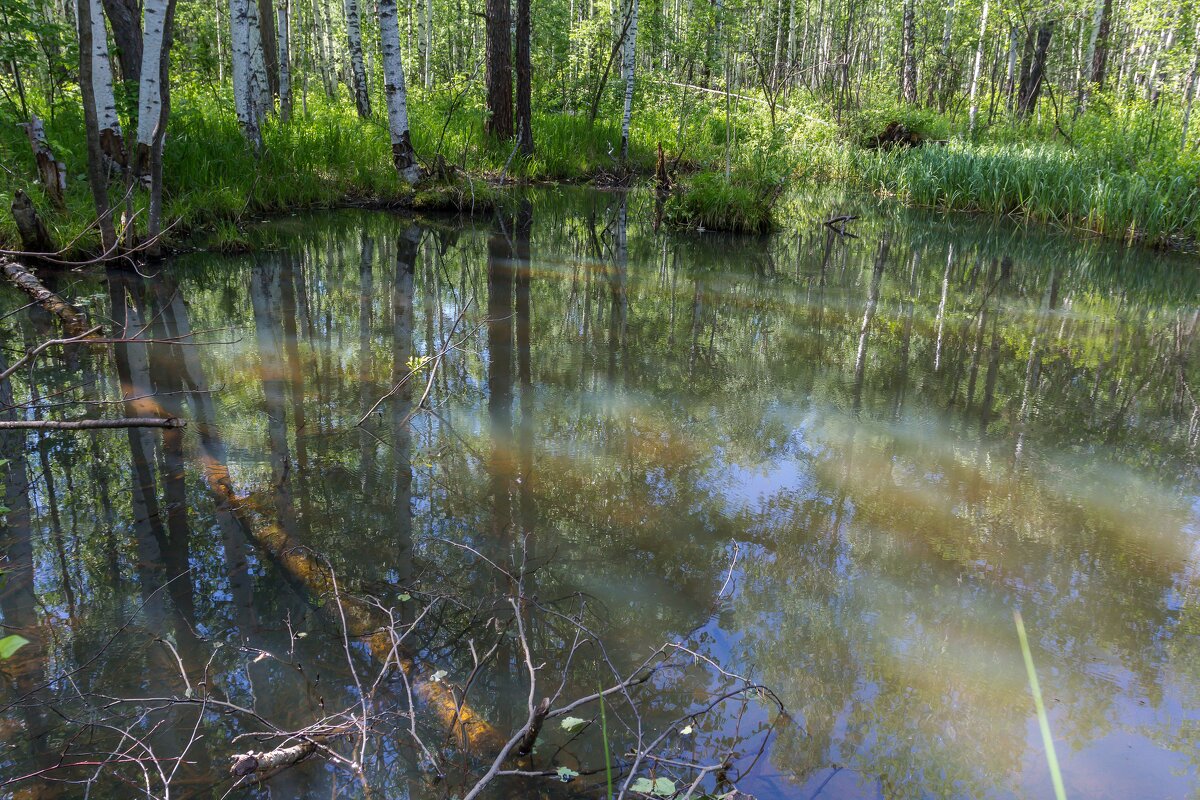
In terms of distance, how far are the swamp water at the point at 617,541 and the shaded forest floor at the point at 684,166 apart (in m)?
2.26

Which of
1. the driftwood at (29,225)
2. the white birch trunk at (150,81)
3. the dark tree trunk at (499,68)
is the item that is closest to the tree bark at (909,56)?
the dark tree trunk at (499,68)

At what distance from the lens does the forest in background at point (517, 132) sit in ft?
22.4

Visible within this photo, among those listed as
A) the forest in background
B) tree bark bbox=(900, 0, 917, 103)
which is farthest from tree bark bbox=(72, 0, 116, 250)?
tree bark bbox=(900, 0, 917, 103)

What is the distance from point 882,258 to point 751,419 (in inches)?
207

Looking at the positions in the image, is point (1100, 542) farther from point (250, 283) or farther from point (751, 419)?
point (250, 283)

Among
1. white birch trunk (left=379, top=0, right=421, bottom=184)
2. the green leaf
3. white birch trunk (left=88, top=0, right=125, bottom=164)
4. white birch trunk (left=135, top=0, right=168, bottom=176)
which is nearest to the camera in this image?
the green leaf

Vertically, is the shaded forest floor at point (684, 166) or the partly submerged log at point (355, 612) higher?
the shaded forest floor at point (684, 166)

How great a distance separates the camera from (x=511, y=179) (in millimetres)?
13062

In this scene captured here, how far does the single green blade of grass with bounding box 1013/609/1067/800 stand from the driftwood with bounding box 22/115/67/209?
7.58m

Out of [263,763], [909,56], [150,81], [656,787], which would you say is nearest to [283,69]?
[150,81]

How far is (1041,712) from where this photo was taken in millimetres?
2256

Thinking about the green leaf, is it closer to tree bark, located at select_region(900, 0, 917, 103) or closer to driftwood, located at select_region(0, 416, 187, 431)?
driftwood, located at select_region(0, 416, 187, 431)

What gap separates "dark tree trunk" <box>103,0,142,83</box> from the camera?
9.05 meters

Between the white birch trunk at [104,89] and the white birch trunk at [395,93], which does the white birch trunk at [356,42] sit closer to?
the white birch trunk at [395,93]
